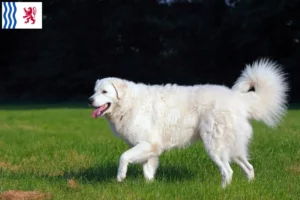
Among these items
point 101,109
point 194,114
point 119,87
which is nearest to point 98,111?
point 101,109

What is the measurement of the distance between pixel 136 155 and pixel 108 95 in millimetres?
858

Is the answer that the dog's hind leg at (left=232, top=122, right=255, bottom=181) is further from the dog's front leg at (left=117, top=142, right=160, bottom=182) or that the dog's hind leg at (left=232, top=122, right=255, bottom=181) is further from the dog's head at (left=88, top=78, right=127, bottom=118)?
the dog's head at (left=88, top=78, right=127, bottom=118)

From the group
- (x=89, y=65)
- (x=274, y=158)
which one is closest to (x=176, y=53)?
(x=89, y=65)

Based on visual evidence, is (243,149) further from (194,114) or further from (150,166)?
(150,166)

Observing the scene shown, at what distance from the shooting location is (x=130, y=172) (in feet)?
25.2

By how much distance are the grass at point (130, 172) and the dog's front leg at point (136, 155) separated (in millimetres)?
176

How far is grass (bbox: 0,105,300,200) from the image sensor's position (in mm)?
5730

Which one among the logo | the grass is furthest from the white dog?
the logo

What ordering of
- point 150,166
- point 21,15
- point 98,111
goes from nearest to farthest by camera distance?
1. point 98,111
2. point 150,166
3. point 21,15

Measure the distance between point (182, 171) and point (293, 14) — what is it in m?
23.2

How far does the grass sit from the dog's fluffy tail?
81 cm

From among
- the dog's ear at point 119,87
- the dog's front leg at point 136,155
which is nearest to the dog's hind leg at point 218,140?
the dog's front leg at point 136,155

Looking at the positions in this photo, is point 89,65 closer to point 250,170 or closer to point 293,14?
point 293,14

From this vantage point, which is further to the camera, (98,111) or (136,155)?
(98,111)
